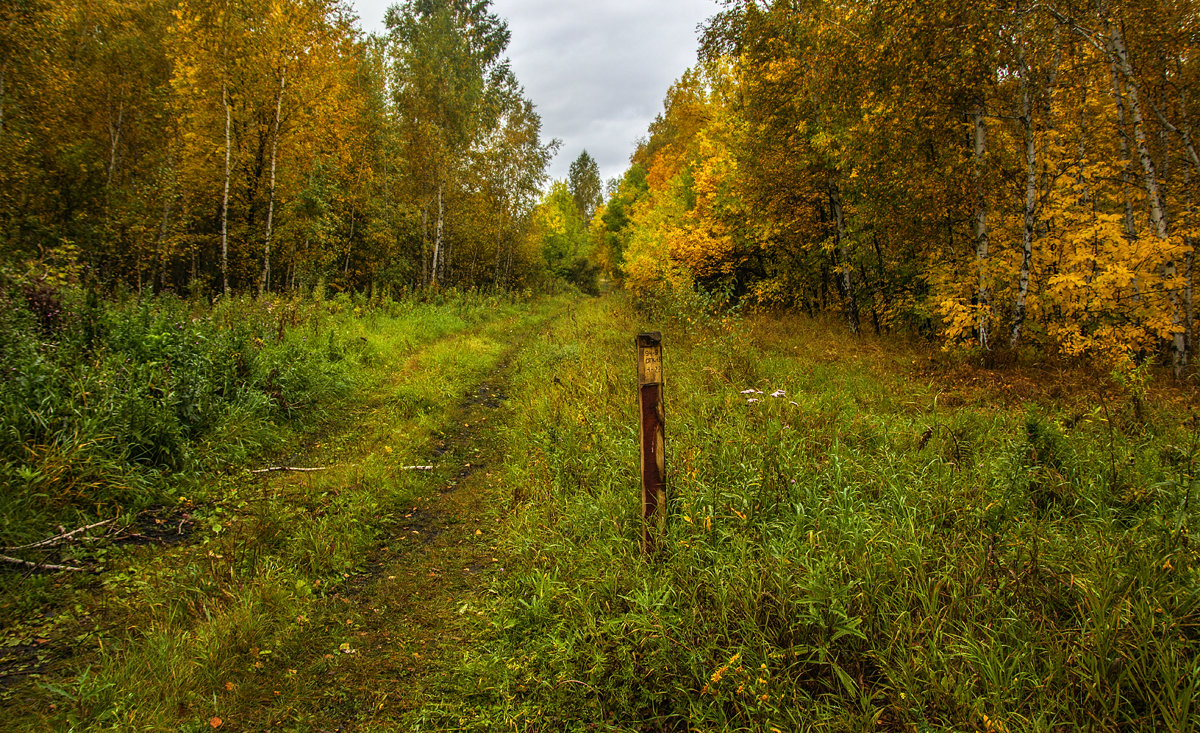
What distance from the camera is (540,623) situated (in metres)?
3.17

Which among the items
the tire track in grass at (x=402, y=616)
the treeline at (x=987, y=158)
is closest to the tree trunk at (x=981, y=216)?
the treeline at (x=987, y=158)

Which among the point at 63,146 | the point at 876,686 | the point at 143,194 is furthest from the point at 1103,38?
the point at 63,146

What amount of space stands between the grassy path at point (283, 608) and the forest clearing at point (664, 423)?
28 mm

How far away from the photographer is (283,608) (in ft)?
10.7

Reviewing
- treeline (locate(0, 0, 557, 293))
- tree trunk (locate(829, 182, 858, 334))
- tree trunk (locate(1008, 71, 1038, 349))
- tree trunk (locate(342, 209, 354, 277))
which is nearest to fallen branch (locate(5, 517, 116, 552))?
treeline (locate(0, 0, 557, 293))

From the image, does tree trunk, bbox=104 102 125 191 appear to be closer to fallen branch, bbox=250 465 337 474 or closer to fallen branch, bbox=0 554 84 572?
fallen branch, bbox=250 465 337 474

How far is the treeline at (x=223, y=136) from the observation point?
11.9m

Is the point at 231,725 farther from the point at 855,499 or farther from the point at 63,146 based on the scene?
the point at 63,146

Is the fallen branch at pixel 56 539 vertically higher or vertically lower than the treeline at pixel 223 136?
lower

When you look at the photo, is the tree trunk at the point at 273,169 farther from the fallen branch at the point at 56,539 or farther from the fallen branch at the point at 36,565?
the fallen branch at the point at 36,565

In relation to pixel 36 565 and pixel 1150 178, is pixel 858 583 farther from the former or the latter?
pixel 1150 178

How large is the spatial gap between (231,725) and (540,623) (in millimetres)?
1679

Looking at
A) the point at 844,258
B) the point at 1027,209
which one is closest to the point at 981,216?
the point at 1027,209

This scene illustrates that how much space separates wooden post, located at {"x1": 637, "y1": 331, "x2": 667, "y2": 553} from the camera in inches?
127
